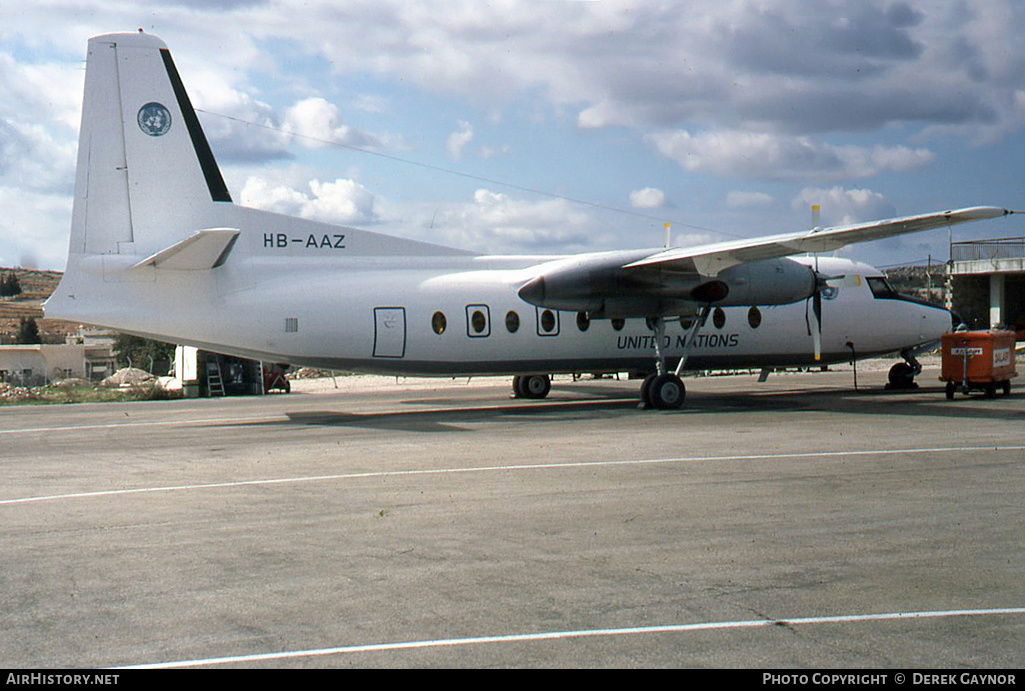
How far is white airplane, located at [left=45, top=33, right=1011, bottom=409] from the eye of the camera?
18625mm

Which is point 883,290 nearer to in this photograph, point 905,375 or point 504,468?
point 905,375

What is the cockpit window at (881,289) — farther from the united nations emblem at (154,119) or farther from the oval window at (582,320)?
the united nations emblem at (154,119)

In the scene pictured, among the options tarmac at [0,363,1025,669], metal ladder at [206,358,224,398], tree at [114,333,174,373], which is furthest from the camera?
tree at [114,333,174,373]

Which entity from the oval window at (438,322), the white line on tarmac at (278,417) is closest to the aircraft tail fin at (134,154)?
the white line on tarmac at (278,417)

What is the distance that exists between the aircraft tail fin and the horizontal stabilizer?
69 centimetres

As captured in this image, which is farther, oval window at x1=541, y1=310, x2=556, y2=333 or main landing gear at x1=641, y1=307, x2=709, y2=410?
oval window at x1=541, y1=310, x2=556, y2=333

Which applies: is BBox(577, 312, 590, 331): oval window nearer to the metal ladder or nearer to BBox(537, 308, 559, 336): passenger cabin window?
BBox(537, 308, 559, 336): passenger cabin window

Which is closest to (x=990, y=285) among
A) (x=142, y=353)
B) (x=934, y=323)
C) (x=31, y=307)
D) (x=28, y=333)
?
(x=934, y=323)

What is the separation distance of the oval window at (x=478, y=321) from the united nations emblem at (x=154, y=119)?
295 inches

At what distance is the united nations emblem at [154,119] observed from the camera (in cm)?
1888

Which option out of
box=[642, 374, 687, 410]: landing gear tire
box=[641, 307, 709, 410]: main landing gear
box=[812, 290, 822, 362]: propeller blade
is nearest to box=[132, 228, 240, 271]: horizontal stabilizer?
box=[641, 307, 709, 410]: main landing gear

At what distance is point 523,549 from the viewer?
8102 millimetres

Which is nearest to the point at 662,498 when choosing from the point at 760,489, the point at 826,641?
the point at 760,489
